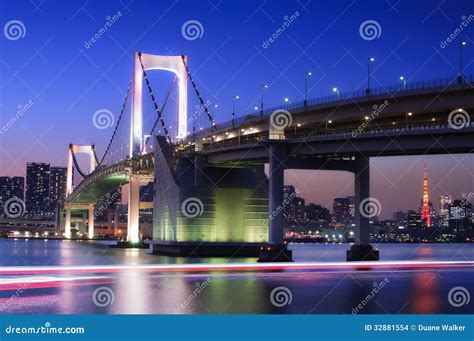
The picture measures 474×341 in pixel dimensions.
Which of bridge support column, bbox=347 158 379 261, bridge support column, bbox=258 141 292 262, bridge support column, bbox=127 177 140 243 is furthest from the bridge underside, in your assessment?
bridge support column, bbox=258 141 292 262

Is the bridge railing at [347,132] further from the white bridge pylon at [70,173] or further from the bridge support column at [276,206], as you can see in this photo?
the white bridge pylon at [70,173]

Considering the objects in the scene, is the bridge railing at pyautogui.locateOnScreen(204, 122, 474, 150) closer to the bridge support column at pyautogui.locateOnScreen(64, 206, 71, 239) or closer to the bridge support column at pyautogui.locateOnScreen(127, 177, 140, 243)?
the bridge support column at pyautogui.locateOnScreen(127, 177, 140, 243)

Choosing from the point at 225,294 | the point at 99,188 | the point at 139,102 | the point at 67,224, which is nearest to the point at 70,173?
the point at 67,224

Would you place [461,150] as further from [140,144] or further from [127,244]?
[127,244]

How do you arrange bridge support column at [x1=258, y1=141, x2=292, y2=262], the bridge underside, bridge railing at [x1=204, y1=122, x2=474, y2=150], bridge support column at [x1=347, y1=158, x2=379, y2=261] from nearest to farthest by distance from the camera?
bridge railing at [x1=204, y1=122, x2=474, y2=150], bridge support column at [x1=258, y1=141, x2=292, y2=262], bridge support column at [x1=347, y1=158, x2=379, y2=261], the bridge underside

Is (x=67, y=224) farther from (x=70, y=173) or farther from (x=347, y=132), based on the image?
(x=347, y=132)

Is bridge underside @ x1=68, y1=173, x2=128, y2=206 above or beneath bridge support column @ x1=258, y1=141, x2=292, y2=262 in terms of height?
above
